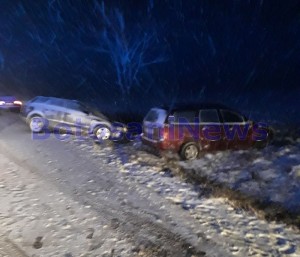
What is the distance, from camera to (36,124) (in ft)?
40.2

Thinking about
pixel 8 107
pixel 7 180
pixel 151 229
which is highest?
pixel 8 107

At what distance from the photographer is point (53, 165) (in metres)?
8.77

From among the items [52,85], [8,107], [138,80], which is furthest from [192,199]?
[138,80]

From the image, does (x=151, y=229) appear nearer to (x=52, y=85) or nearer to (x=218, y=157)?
(x=218, y=157)

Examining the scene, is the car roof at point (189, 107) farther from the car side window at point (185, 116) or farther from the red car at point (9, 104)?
the red car at point (9, 104)

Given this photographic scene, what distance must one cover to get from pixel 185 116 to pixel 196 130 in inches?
22.8

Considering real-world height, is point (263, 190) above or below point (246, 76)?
below

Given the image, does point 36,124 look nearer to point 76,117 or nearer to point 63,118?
point 63,118

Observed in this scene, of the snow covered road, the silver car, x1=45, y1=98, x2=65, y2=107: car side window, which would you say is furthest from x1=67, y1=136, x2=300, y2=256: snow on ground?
x1=45, y1=98, x2=65, y2=107: car side window

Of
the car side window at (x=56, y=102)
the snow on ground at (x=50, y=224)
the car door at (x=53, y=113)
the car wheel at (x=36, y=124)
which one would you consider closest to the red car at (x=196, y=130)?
the car door at (x=53, y=113)

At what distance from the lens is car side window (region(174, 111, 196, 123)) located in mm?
10086

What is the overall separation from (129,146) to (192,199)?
464 cm

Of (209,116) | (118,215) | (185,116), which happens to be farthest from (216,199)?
(209,116)

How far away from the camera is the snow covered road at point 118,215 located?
539 centimetres
